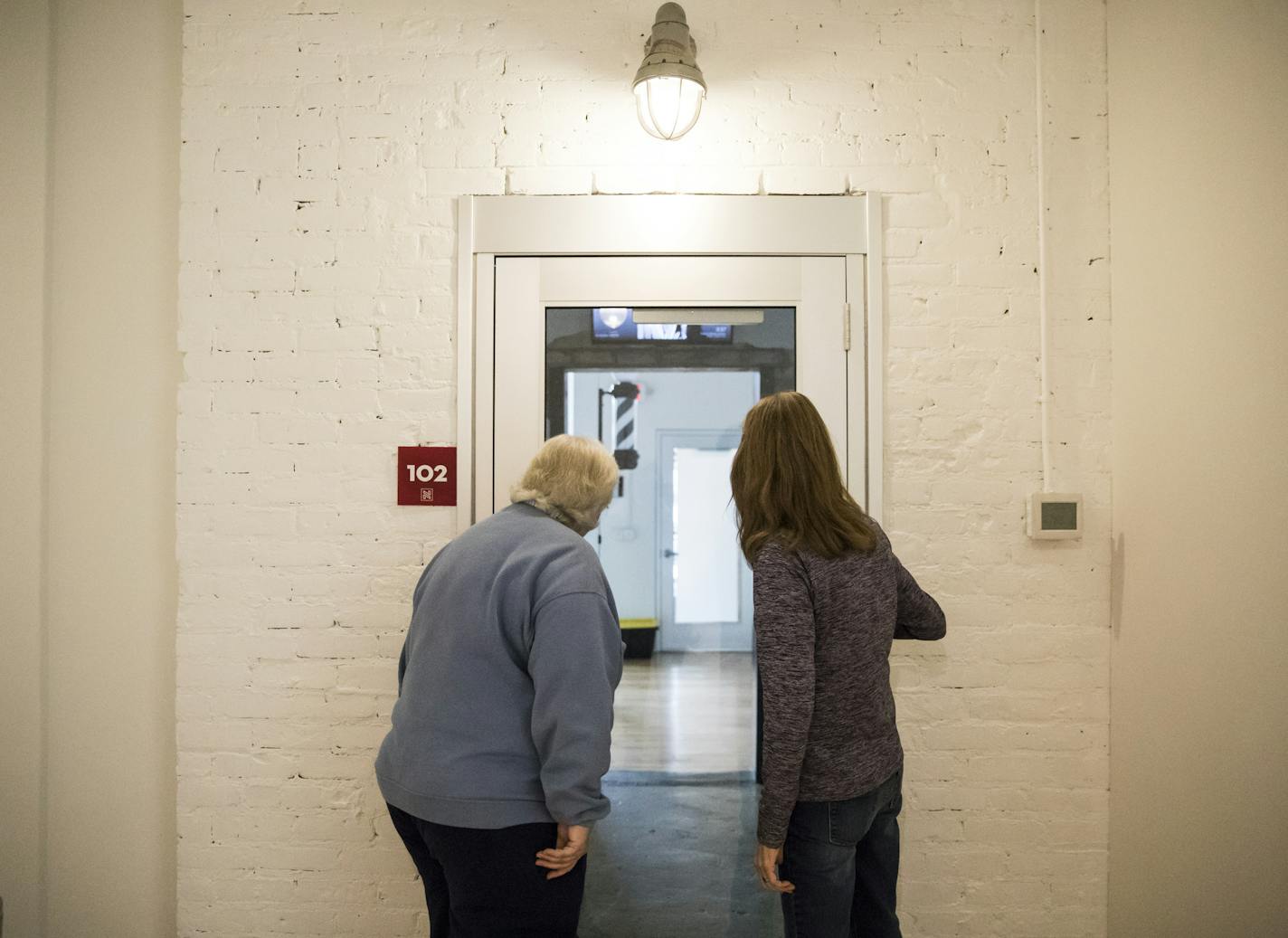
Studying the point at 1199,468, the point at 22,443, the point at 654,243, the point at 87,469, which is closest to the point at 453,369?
the point at 654,243

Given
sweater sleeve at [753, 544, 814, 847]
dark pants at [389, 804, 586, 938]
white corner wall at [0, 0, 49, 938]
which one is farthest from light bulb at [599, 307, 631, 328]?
white corner wall at [0, 0, 49, 938]

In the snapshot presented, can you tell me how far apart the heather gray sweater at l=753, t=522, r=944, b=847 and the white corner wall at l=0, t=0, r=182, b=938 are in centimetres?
162

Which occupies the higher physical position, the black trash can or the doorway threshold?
the black trash can

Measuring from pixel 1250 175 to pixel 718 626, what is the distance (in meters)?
1.56

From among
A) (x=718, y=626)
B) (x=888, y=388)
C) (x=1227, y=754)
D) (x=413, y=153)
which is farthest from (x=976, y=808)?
(x=413, y=153)

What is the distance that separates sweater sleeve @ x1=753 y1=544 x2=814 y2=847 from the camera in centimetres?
143

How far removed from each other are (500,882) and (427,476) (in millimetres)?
1014

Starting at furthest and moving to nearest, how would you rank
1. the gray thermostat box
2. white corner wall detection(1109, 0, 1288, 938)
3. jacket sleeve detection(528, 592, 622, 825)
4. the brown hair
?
the gray thermostat box, white corner wall detection(1109, 0, 1288, 938), the brown hair, jacket sleeve detection(528, 592, 622, 825)

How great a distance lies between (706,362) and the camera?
210 centimetres

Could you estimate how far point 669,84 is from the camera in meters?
1.97

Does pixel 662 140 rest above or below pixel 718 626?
above

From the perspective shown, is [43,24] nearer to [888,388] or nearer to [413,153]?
[413,153]

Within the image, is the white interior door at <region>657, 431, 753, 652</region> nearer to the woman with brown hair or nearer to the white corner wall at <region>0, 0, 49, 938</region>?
the woman with brown hair

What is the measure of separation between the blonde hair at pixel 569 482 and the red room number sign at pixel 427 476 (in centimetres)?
49
